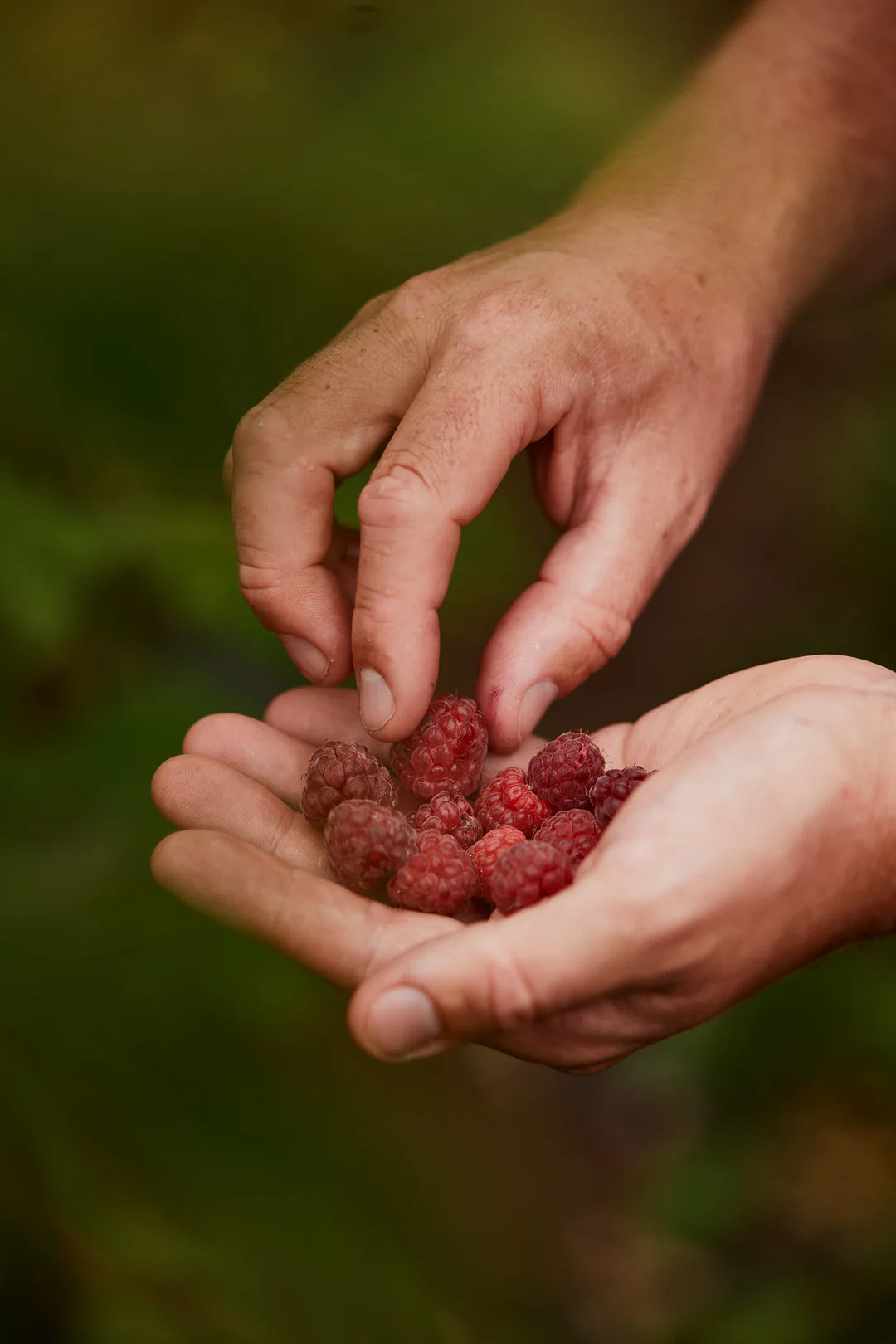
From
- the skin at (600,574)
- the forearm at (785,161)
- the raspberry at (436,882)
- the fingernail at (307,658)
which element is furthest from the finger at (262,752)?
the forearm at (785,161)

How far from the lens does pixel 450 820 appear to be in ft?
5.77

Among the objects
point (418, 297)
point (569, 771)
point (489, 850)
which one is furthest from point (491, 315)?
point (489, 850)

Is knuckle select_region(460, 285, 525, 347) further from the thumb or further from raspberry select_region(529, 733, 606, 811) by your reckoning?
the thumb

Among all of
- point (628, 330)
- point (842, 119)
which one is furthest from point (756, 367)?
point (842, 119)

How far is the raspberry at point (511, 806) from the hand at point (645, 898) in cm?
37

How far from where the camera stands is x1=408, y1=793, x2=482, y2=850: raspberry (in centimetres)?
175

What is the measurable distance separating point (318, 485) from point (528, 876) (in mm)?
712

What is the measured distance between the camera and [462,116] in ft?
3.31

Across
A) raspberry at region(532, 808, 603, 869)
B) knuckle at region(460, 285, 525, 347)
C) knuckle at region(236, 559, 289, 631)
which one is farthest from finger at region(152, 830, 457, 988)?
knuckle at region(460, 285, 525, 347)

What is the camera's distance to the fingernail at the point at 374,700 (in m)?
1.56

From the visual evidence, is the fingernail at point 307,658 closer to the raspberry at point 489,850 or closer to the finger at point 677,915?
the raspberry at point 489,850

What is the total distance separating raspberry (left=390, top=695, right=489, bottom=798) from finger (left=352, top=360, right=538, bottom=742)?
0.17 m

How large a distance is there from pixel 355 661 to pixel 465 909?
1.45ft

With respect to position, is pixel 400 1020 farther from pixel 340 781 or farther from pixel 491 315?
pixel 491 315
